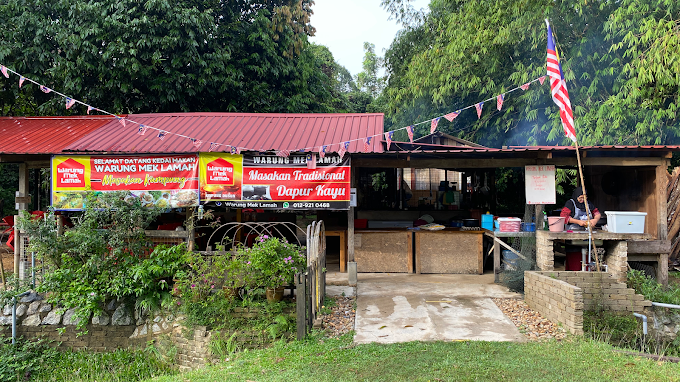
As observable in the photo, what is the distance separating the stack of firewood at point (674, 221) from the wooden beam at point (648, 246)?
3.25m

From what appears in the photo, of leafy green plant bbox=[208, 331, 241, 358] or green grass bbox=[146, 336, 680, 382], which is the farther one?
leafy green plant bbox=[208, 331, 241, 358]

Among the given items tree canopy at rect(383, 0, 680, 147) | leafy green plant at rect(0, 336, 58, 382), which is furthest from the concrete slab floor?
tree canopy at rect(383, 0, 680, 147)

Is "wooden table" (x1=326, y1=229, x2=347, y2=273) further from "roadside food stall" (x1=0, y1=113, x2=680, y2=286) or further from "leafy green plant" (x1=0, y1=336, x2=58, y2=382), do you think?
"leafy green plant" (x1=0, y1=336, x2=58, y2=382)

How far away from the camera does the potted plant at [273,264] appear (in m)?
6.96

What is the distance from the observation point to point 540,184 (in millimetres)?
9109

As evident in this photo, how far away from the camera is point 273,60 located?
636 inches

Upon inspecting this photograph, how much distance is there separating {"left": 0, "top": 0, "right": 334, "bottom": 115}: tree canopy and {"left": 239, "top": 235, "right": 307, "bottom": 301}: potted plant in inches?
355

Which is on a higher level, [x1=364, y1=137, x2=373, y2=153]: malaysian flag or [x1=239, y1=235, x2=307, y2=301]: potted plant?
[x1=364, y1=137, x2=373, y2=153]: malaysian flag

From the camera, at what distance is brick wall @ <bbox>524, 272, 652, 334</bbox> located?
269 inches

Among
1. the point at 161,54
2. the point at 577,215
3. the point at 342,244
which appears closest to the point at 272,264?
the point at 342,244

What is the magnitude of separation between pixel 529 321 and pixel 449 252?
3.46 meters

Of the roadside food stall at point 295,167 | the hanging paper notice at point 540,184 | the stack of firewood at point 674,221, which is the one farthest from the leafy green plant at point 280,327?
the stack of firewood at point 674,221

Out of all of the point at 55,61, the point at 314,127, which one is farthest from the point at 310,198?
the point at 55,61

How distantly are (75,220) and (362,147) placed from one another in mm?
5821
